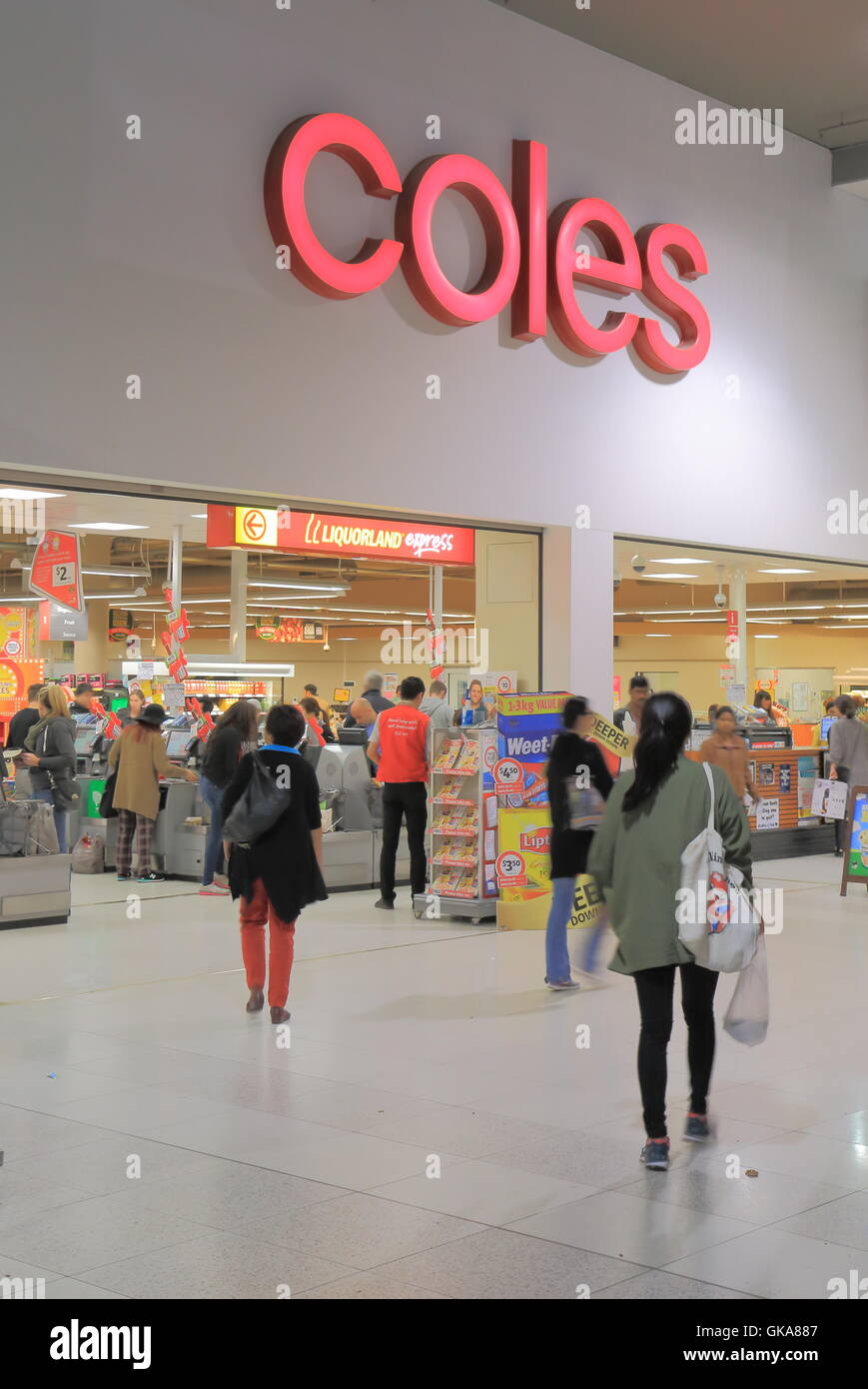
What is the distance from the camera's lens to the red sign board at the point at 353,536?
9875mm

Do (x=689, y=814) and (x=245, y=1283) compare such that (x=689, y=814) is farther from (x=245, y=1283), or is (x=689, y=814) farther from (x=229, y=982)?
(x=229, y=982)

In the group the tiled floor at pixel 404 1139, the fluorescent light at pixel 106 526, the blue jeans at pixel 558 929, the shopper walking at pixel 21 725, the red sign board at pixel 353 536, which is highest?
the fluorescent light at pixel 106 526

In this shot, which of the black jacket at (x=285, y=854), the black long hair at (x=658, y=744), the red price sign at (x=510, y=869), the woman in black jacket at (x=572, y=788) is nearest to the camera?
the black long hair at (x=658, y=744)

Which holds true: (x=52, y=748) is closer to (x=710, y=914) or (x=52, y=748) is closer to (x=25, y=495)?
(x=25, y=495)

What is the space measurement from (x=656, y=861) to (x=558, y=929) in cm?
292

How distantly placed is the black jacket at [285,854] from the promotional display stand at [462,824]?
323 centimetres

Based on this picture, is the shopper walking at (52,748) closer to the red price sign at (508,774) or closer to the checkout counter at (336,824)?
the checkout counter at (336,824)

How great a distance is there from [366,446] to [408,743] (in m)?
2.18

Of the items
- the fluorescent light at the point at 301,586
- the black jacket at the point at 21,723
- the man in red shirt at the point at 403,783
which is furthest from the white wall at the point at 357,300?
the fluorescent light at the point at 301,586

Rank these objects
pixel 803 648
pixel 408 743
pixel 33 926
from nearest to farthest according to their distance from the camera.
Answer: pixel 33 926, pixel 408 743, pixel 803 648

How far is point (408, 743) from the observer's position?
33.1 feet

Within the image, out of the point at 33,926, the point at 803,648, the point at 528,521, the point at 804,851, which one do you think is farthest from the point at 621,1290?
the point at 803,648

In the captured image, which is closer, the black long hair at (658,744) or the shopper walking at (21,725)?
the black long hair at (658,744)

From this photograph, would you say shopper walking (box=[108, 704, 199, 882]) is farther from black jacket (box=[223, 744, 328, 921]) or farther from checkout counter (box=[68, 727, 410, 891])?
black jacket (box=[223, 744, 328, 921])
